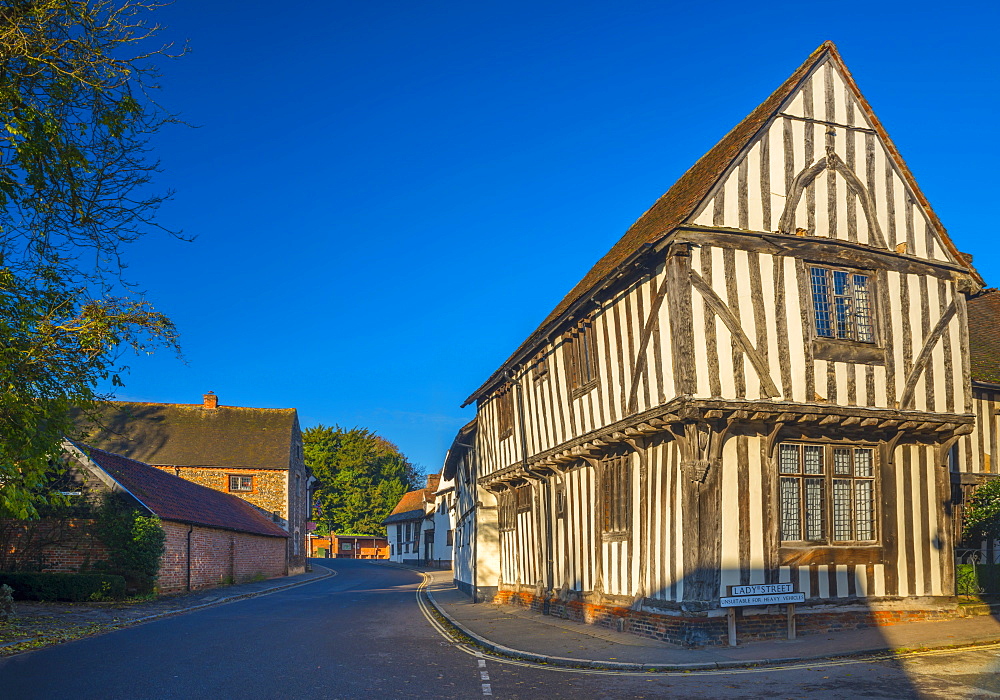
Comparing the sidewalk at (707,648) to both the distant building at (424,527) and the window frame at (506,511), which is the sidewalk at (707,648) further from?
the distant building at (424,527)

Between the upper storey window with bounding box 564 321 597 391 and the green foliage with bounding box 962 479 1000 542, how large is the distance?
24.1ft

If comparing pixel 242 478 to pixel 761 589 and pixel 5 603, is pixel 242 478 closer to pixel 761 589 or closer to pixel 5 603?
pixel 5 603

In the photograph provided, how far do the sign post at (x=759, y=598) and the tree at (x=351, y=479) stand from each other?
69.2 m

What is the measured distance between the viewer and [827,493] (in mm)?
13773

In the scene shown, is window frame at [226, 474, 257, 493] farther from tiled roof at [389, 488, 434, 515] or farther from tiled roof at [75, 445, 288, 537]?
tiled roof at [389, 488, 434, 515]

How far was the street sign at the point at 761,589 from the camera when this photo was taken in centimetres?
1233

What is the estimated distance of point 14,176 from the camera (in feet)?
36.6

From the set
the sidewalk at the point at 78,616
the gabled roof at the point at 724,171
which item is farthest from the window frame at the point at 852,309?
the sidewalk at the point at 78,616

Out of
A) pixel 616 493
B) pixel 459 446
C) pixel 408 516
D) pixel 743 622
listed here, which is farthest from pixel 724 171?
pixel 408 516

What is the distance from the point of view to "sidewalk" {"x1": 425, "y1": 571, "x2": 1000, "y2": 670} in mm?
11102

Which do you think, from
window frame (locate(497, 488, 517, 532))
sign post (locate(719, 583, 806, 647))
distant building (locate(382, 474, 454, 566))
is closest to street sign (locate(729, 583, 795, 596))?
sign post (locate(719, 583, 806, 647))

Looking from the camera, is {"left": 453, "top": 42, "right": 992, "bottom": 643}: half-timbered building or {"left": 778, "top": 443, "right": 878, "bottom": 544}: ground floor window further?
{"left": 778, "top": 443, "right": 878, "bottom": 544}: ground floor window

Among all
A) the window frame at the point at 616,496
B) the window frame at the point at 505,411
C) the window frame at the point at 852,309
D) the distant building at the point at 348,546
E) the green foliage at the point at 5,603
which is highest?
the window frame at the point at 852,309

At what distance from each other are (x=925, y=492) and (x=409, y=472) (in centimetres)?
8843
